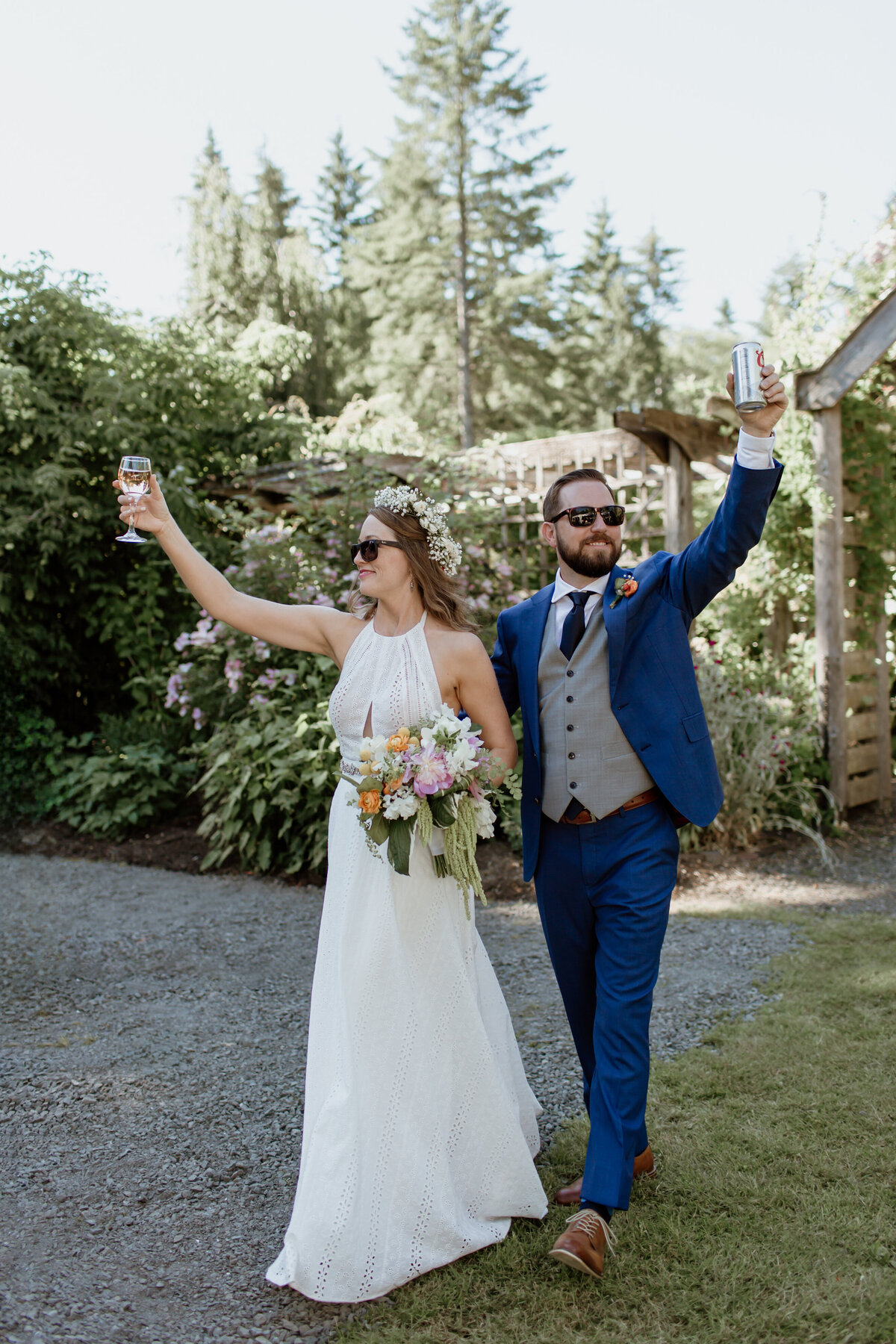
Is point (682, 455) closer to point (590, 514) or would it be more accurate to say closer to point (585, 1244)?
point (590, 514)

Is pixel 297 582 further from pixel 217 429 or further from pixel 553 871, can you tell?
pixel 553 871

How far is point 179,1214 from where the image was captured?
110 inches

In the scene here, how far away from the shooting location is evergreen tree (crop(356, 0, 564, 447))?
78.4 feet

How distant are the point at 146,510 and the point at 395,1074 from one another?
5.10 feet

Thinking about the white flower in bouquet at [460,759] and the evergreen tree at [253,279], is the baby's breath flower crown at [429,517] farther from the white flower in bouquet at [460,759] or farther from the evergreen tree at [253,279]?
the evergreen tree at [253,279]

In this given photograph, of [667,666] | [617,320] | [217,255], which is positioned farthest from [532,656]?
[617,320]

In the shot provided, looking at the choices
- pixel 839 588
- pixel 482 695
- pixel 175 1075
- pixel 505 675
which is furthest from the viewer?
pixel 839 588

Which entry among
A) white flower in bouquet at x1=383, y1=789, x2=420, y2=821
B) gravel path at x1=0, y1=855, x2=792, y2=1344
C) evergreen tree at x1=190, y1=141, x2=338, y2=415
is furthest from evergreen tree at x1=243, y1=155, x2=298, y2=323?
white flower in bouquet at x1=383, y1=789, x2=420, y2=821

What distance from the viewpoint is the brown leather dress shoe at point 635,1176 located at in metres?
2.78

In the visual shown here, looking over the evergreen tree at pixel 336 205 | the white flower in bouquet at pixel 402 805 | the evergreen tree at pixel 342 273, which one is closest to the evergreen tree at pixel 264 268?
the evergreen tree at pixel 342 273

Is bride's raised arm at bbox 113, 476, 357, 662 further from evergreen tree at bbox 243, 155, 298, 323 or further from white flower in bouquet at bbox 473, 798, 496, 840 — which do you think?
evergreen tree at bbox 243, 155, 298, 323

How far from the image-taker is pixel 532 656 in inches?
114

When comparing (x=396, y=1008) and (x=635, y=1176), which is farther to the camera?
(x=635, y=1176)

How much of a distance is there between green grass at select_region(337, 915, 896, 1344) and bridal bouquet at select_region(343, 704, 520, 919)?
92cm
